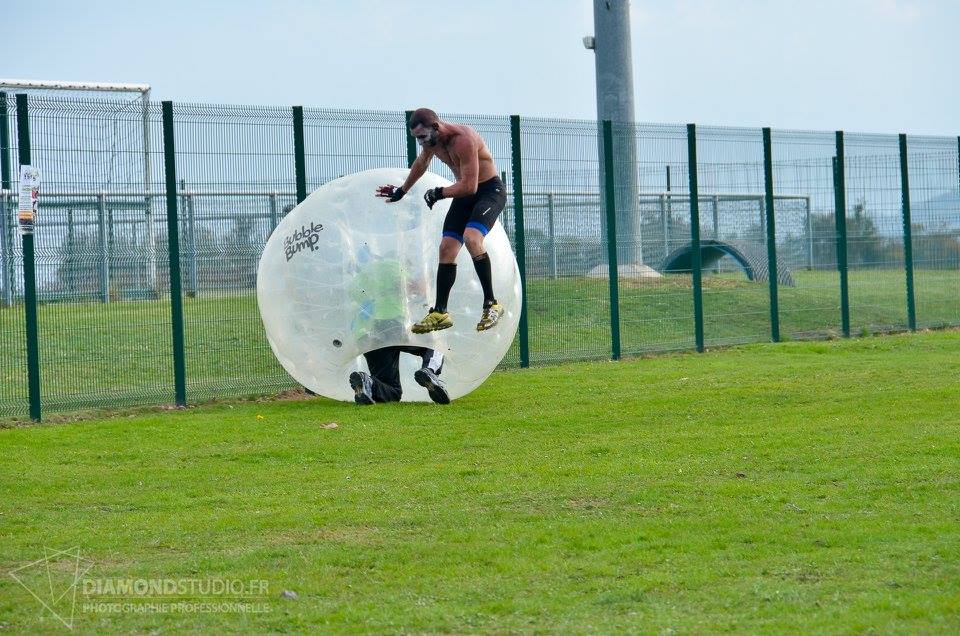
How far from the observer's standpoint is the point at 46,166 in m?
11.4

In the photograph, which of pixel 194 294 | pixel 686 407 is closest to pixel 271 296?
pixel 194 294

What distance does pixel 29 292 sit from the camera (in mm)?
11367

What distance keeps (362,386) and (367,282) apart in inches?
42.0

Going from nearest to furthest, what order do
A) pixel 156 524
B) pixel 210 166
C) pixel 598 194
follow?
pixel 156 524 → pixel 210 166 → pixel 598 194

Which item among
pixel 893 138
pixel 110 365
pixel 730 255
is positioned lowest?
pixel 110 365

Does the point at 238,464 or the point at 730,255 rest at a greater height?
the point at 730,255

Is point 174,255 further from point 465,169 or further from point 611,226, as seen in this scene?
point 611,226

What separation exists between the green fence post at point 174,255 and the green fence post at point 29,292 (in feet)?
4.20

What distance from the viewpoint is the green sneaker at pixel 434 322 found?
396 inches

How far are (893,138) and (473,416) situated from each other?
38.2ft

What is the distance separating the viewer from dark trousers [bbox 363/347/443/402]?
10945 millimetres

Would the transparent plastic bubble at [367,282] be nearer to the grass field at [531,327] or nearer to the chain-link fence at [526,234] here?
the chain-link fence at [526,234]

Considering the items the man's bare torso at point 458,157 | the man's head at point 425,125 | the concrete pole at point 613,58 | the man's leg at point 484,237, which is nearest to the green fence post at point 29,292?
the man's head at point 425,125

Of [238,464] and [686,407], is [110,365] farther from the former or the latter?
[686,407]
